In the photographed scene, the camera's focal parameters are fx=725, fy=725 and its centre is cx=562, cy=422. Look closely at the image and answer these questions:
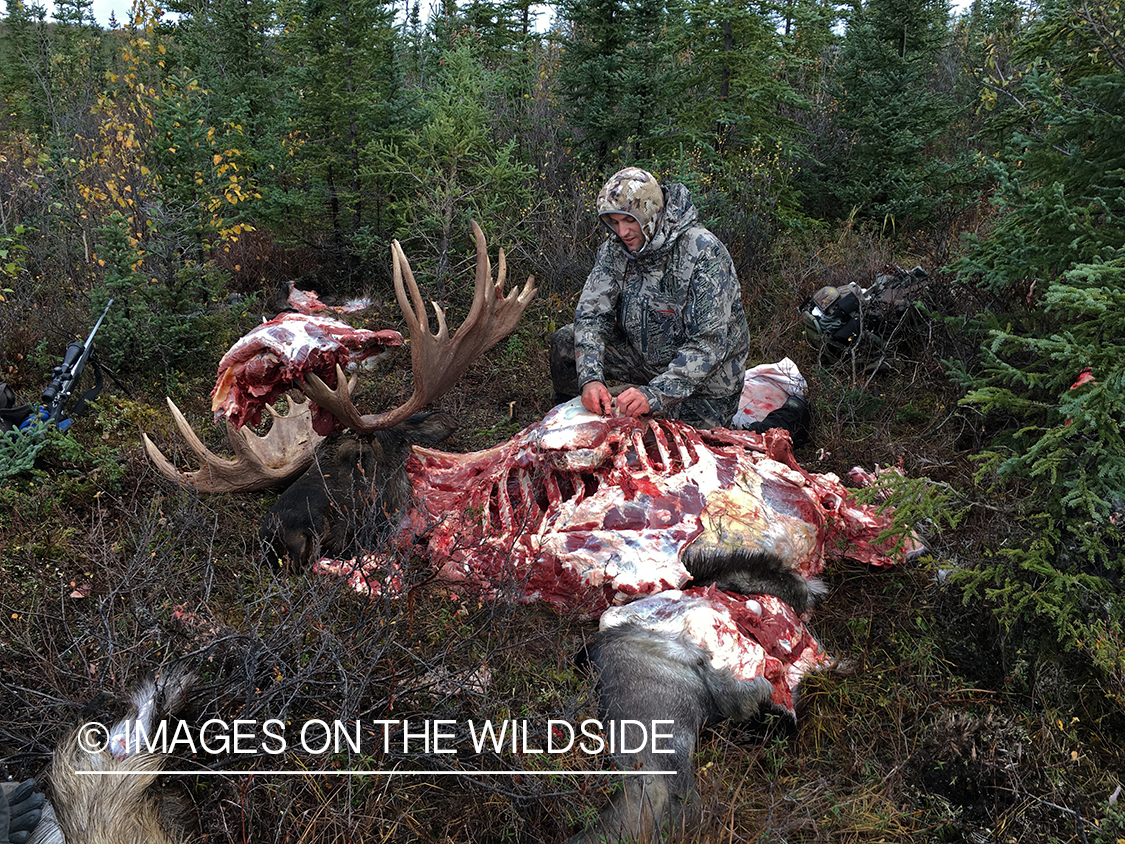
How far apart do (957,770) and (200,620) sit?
2.67m

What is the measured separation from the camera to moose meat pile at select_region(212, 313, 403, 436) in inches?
131

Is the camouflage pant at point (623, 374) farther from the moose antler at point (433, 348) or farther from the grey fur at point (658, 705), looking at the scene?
the grey fur at point (658, 705)

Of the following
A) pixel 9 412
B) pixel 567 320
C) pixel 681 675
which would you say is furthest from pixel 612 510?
pixel 9 412

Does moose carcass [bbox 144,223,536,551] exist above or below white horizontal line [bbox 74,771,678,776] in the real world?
above

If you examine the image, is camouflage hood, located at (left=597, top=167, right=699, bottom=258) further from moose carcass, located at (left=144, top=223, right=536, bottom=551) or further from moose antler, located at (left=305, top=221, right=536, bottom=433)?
moose carcass, located at (left=144, top=223, right=536, bottom=551)

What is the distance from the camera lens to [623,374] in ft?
15.8

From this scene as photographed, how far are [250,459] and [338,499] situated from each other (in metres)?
0.47

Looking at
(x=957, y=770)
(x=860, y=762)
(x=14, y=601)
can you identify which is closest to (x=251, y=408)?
(x=14, y=601)

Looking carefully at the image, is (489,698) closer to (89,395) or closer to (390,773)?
(390,773)

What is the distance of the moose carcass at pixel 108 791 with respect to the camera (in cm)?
184

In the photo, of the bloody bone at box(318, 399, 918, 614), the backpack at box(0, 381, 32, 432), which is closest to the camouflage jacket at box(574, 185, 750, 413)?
the bloody bone at box(318, 399, 918, 614)

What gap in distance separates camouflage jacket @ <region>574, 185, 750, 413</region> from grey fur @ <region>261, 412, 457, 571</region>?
1.32 m

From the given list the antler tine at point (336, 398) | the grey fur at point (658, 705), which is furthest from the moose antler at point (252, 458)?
the grey fur at point (658, 705)

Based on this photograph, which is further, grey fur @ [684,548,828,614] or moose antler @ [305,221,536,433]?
moose antler @ [305,221,536,433]
